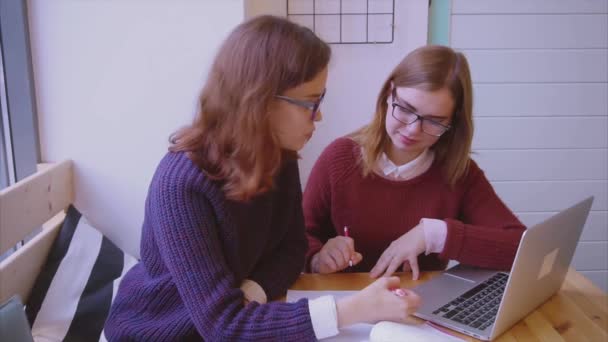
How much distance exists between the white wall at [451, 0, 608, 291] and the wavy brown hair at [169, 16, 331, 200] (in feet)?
5.09

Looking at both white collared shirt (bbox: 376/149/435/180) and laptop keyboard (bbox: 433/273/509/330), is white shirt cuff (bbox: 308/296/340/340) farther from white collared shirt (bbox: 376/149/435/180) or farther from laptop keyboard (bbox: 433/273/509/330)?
white collared shirt (bbox: 376/149/435/180)

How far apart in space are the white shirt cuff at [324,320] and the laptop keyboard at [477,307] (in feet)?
0.71

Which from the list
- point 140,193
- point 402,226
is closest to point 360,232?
point 402,226

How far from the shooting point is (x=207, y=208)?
3.05 ft

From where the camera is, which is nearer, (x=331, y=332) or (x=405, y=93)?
(x=331, y=332)

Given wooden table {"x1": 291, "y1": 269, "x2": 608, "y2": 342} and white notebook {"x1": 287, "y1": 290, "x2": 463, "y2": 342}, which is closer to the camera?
white notebook {"x1": 287, "y1": 290, "x2": 463, "y2": 342}

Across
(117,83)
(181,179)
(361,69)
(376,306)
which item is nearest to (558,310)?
(376,306)

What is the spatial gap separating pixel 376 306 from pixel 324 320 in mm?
90

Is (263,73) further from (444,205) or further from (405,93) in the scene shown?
(444,205)

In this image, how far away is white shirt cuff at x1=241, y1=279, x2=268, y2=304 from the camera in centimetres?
102

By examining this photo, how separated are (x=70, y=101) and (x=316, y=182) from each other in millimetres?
779

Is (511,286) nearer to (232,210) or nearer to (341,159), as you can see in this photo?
(232,210)

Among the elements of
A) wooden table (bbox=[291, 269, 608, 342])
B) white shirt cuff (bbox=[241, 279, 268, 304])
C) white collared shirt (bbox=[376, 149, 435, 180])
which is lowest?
wooden table (bbox=[291, 269, 608, 342])

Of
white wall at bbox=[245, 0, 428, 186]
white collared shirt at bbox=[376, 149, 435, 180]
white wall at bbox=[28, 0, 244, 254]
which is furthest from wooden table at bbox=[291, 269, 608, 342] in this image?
white wall at bbox=[245, 0, 428, 186]
